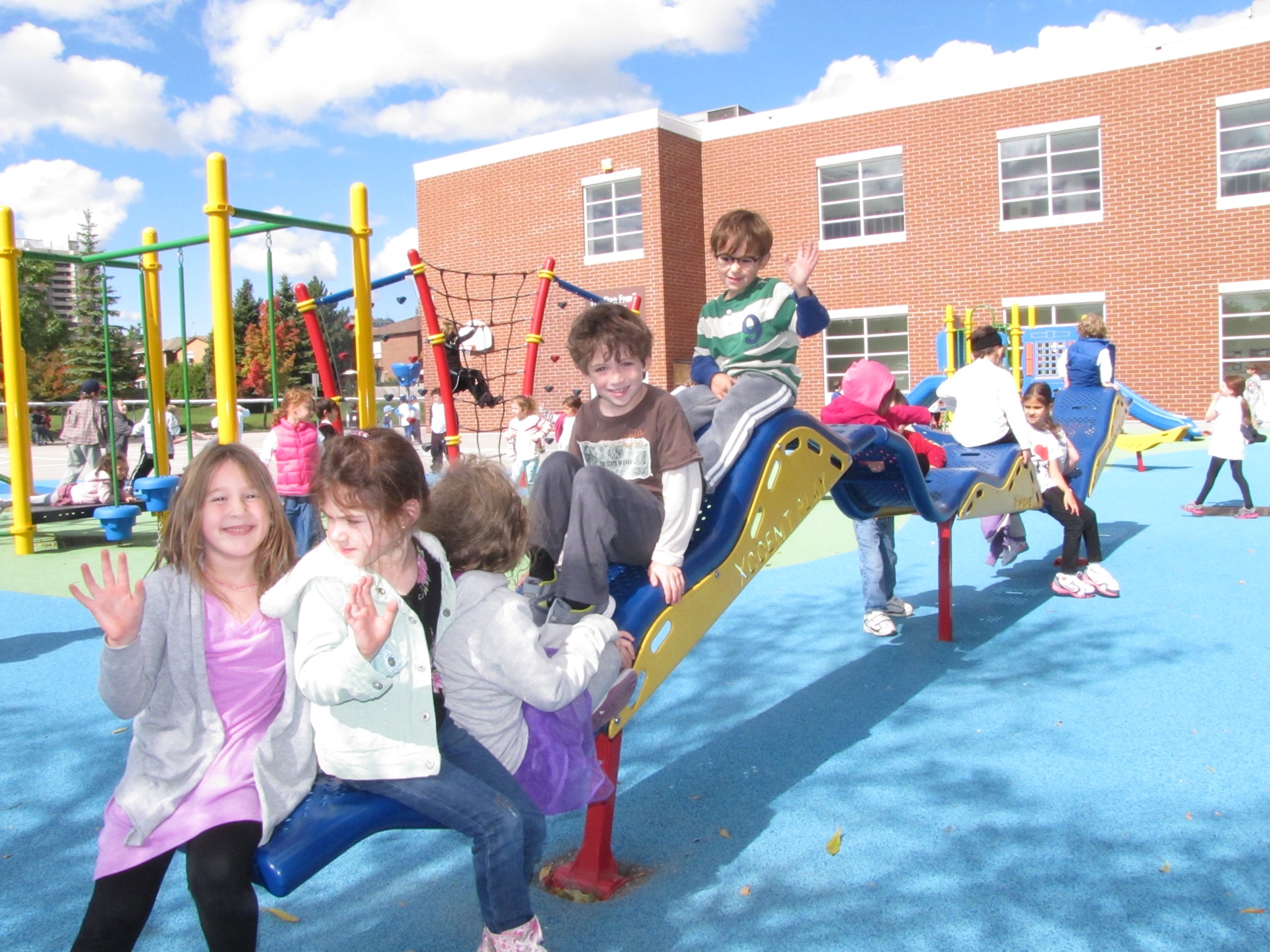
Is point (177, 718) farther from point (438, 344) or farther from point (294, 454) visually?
point (438, 344)

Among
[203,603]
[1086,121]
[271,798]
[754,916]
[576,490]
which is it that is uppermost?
[1086,121]

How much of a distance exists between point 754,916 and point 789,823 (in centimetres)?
59

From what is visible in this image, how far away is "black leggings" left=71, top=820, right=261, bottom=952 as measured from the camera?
1992 millimetres

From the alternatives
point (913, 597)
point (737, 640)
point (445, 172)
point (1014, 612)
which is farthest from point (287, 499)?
point (445, 172)

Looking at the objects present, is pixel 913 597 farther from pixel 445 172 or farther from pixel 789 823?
pixel 445 172

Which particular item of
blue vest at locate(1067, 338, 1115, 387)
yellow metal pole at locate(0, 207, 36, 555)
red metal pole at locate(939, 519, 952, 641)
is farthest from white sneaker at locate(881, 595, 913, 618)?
yellow metal pole at locate(0, 207, 36, 555)

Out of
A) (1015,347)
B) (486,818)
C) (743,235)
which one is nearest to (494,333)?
(1015,347)

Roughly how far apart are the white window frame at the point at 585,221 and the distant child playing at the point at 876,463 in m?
16.6

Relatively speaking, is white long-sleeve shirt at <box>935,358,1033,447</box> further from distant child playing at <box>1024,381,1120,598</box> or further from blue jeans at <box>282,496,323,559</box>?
blue jeans at <box>282,496,323,559</box>

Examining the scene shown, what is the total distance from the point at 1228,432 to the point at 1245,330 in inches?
415

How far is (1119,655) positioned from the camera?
15.9 ft

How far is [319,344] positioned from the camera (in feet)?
25.2

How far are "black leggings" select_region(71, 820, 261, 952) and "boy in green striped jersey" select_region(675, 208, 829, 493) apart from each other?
198 centimetres

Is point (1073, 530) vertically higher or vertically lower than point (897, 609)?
higher
